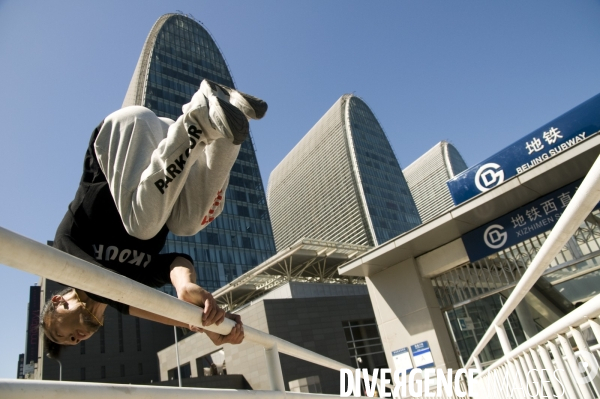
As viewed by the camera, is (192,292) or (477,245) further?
(477,245)

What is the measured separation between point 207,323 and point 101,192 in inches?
33.2

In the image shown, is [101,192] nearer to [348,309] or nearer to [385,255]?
[385,255]

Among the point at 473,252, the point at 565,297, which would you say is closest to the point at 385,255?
the point at 473,252

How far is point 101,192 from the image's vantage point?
5.55ft

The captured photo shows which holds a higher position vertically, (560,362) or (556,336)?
(556,336)

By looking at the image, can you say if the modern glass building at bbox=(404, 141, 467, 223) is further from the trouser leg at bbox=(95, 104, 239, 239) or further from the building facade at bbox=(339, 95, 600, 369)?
the trouser leg at bbox=(95, 104, 239, 239)

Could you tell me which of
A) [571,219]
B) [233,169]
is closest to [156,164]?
[571,219]

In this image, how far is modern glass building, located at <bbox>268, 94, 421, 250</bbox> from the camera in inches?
3098

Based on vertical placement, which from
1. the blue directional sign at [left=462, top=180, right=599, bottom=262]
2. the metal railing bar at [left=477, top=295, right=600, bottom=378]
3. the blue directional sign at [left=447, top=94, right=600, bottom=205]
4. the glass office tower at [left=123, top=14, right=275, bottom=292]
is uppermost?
the glass office tower at [left=123, top=14, right=275, bottom=292]

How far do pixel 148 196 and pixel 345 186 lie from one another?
81.8m

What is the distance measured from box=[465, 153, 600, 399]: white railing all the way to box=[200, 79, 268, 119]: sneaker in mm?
1059

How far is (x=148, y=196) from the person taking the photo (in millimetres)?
1454

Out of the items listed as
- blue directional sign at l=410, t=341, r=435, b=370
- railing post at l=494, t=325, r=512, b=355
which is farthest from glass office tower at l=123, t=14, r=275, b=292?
railing post at l=494, t=325, r=512, b=355

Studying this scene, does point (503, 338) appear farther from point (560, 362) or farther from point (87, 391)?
point (87, 391)
